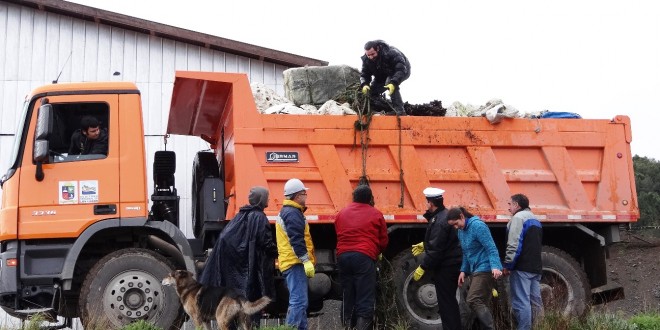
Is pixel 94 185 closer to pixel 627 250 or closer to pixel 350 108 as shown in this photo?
pixel 350 108

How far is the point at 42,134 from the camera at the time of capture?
791cm

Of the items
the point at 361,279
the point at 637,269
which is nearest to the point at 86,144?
the point at 361,279

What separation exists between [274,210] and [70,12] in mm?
8355

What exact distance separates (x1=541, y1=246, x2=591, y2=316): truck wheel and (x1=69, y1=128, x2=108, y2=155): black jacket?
16.1 ft

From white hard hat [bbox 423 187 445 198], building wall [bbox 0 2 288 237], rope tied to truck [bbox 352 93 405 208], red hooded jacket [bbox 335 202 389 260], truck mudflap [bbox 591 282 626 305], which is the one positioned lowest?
truck mudflap [bbox 591 282 626 305]

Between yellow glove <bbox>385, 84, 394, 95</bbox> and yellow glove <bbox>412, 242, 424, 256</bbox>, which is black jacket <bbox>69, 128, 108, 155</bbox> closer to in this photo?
yellow glove <bbox>385, 84, 394, 95</bbox>

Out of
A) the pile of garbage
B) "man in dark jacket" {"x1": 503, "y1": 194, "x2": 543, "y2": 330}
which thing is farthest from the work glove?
"man in dark jacket" {"x1": 503, "y1": 194, "x2": 543, "y2": 330}

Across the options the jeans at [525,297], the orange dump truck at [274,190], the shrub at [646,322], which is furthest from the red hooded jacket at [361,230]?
the shrub at [646,322]

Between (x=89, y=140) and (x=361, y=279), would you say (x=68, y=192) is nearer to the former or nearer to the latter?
(x=89, y=140)

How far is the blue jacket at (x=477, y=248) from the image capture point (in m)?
7.76

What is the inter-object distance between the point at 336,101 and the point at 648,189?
51.1ft

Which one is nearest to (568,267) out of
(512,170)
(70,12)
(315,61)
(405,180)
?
(512,170)

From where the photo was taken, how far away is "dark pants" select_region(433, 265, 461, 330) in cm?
800

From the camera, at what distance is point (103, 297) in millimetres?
7984
